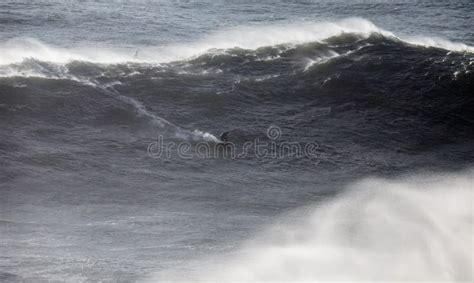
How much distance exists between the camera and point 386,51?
35469mm

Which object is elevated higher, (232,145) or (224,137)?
(224,137)

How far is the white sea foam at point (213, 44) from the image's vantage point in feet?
107

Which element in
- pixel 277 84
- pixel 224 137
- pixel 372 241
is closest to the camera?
pixel 372 241

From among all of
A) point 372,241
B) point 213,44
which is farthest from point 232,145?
point 213,44

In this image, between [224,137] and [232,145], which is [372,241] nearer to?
[232,145]

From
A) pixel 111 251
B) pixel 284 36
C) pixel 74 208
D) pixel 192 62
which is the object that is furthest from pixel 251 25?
pixel 111 251

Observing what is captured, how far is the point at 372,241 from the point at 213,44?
58.8ft

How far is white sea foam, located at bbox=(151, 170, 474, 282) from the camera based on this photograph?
720 inches

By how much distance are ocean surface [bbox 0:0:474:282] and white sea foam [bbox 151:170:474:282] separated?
79mm

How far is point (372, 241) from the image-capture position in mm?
20766

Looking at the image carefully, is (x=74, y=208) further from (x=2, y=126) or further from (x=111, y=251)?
(x=2, y=126)

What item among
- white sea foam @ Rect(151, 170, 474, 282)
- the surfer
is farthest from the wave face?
white sea foam @ Rect(151, 170, 474, 282)

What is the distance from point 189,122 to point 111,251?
10579 mm

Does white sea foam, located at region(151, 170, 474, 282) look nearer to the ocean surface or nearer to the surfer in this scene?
the ocean surface
